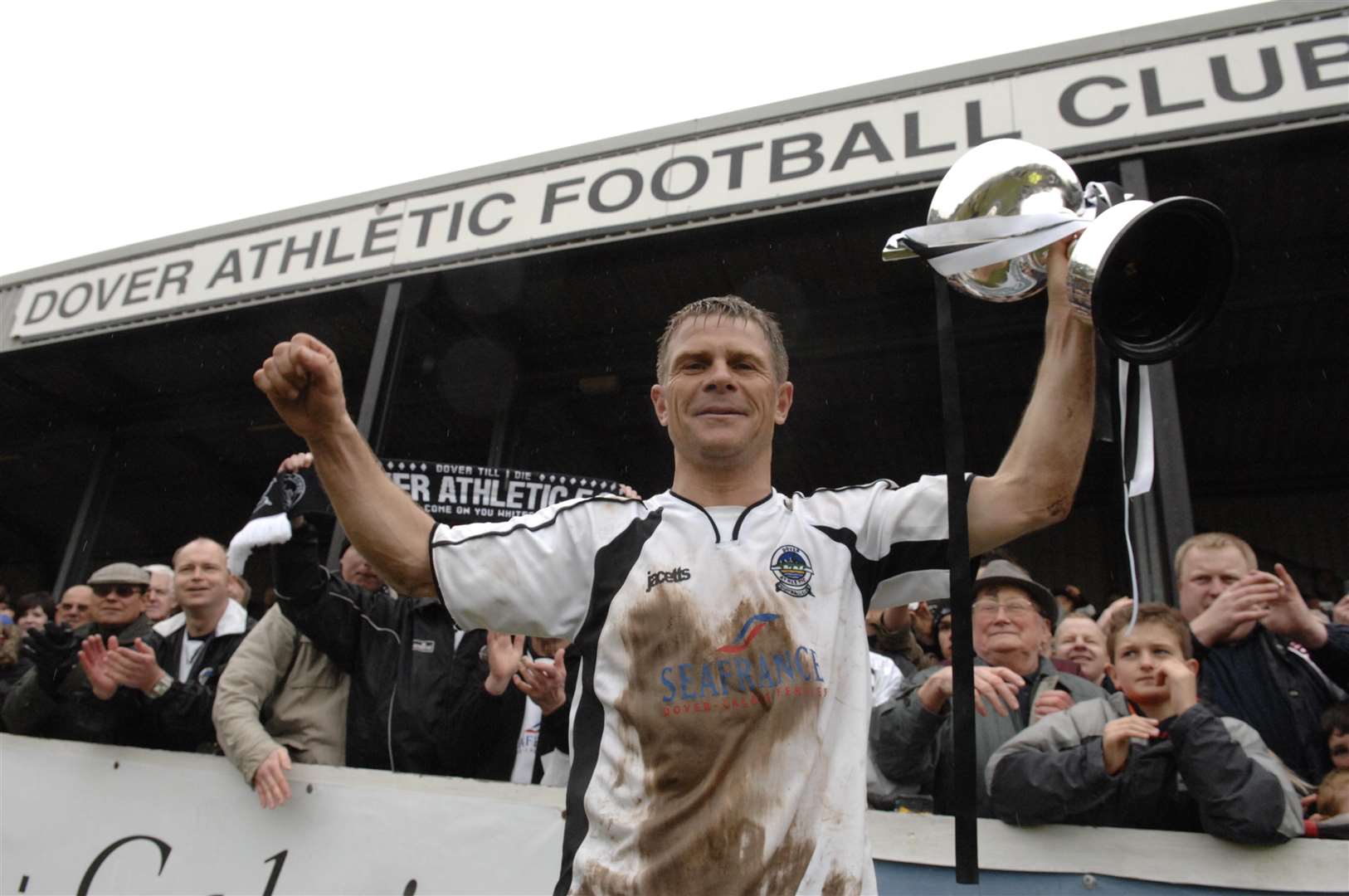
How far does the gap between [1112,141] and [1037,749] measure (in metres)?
3.81

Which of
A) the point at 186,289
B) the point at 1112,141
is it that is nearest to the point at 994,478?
the point at 1112,141

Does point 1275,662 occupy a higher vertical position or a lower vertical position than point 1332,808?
higher

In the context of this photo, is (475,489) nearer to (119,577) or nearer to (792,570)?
(119,577)

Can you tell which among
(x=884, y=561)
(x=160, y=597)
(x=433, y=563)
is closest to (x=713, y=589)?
(x=884, y=561)

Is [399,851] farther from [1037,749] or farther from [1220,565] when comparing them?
[1220,565]

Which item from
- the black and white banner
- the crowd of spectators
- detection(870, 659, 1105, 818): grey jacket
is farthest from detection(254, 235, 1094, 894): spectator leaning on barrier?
the black and white banner

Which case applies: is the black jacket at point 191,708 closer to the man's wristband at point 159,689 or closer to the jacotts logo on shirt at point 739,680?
the man's wristband at point 159,689

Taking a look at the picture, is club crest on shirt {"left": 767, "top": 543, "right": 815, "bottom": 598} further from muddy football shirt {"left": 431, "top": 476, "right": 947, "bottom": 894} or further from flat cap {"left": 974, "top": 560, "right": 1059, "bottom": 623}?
flat cap {"left": 974, "top": 560, "right": 1059, "bottom": 623}

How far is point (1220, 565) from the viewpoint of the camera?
3.34m

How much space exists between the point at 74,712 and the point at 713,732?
3.78m

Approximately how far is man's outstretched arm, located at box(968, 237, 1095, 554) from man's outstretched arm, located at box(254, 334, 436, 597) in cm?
96

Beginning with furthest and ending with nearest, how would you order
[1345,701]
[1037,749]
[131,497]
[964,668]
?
1. [131,497]
2. [1345,701]
3. [1037,749]
4. [964,668]

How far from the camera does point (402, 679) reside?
A: 3633 mm

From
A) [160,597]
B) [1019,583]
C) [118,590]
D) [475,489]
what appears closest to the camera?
[1019,583]
